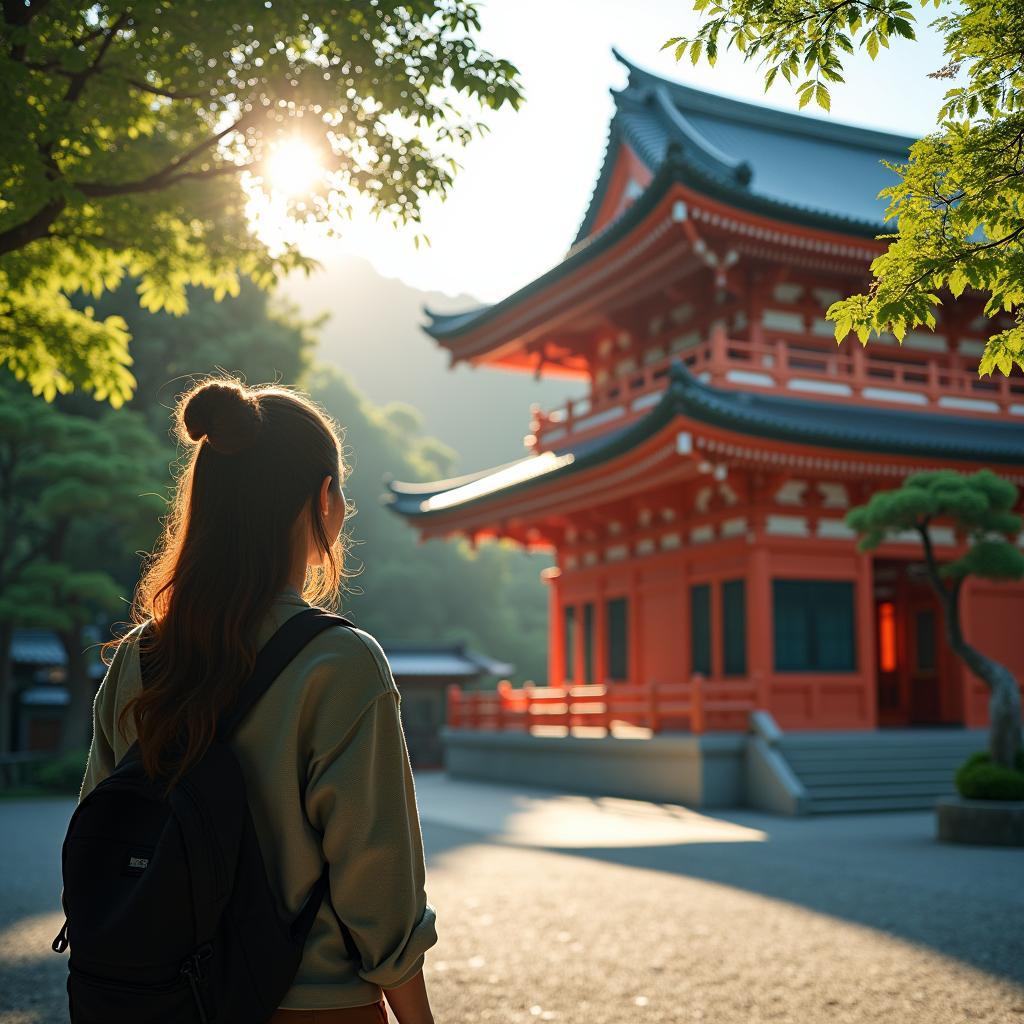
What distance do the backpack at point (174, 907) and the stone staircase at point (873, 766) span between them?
44.5 ft

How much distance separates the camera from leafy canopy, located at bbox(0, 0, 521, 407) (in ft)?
19.7

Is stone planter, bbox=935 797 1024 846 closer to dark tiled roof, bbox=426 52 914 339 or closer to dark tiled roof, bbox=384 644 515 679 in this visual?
dark tiled roof, bbox=426 52 914 339

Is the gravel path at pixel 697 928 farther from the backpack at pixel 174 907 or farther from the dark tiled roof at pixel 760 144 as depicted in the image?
the dark tiled roof at pixel 760 144

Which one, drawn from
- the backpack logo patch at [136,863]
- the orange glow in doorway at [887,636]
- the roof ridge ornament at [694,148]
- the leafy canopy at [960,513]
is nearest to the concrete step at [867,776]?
the leafy canopy at [960,513]

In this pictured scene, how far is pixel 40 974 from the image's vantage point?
6.01 meters

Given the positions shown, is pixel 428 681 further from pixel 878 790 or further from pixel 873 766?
pixel 878 790

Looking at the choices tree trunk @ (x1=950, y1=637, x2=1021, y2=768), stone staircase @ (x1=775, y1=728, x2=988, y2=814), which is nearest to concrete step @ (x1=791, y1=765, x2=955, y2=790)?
stone staircase @ (x1=775, y1=728, x2=988, y2=814)

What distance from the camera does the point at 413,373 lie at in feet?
376

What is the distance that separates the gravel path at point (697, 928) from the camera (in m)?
5.36

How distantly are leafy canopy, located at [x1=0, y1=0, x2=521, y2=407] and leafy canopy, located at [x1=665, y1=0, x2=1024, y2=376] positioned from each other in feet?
10.2

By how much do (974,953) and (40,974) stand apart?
5.05 metres

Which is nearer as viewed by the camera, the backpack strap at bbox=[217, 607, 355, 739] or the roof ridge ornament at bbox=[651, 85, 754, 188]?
the backpack strap at bbox=[217, 607, 355, 739]

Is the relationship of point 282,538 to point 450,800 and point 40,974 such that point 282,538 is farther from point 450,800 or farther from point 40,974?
point 450,800

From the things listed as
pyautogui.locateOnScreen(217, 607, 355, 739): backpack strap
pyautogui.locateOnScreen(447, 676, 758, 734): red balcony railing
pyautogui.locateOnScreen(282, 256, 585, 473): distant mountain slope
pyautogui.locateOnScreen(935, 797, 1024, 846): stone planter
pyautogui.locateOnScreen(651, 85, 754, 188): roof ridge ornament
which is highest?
pyautogui.locateOnScreen(282, 256, 585, 473): distant mountain slope
